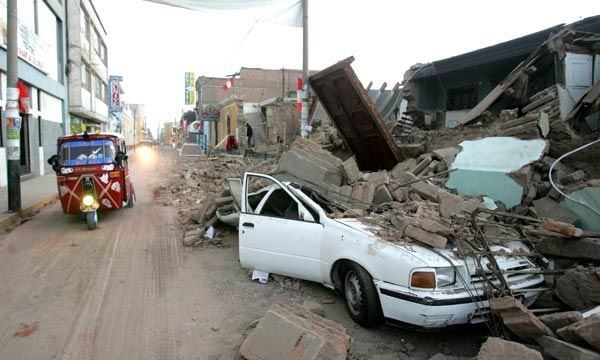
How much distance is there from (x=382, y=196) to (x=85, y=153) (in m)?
7.36

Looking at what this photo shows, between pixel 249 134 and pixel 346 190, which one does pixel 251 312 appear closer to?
pixel 346 190

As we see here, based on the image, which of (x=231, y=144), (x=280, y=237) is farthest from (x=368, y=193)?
(x=231, y=144)

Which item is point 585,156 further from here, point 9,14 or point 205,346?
point 9,14

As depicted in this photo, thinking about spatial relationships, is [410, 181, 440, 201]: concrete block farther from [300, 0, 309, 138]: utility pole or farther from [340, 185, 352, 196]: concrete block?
[300, 0, 309, 138]: utility pole

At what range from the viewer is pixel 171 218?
11094mm

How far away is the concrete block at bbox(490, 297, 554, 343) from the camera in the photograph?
338 cm

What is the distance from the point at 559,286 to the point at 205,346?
348cm

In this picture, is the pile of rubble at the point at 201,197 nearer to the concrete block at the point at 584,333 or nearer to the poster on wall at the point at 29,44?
the concrete block at the point at 584,333

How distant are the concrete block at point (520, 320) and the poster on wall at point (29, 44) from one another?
17181 millimetres

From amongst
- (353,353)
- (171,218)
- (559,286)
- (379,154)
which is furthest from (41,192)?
(559,286)

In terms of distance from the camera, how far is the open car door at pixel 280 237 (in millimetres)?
5500

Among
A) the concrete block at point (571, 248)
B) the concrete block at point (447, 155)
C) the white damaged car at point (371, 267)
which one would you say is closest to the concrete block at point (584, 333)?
the white damaged car at point (371, 267)

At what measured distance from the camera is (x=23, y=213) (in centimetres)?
1099

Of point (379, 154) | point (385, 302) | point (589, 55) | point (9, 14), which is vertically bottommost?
point (385, 302)
